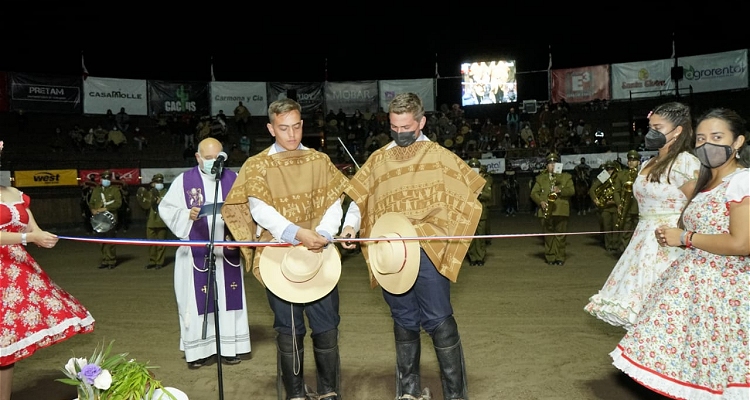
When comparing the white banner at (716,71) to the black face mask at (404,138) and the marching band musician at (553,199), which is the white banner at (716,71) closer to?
the marching band musician at (553,199)

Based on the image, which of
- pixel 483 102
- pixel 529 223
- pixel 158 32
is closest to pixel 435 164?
pixel 529 223

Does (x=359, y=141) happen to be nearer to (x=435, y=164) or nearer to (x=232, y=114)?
(x=232, y=114)

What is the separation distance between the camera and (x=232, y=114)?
1076 inches

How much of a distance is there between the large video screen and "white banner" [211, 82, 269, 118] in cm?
1053

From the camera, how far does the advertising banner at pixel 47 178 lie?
20062mm

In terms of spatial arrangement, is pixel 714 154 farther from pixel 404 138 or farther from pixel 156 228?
pixel 156 228

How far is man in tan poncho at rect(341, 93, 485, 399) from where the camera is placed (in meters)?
3.79

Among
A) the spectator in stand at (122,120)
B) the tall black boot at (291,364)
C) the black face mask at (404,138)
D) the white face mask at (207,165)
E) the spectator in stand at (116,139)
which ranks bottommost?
the tall black boot at (291,364)

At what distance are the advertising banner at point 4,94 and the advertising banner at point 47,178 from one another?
466 cm

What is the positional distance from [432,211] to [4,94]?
Answer: 24.4 m

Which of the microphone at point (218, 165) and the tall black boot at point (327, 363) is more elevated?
the microphone at point (218, 165)

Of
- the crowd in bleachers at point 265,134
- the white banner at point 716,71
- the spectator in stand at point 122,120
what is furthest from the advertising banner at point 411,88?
the spectator in stand at point 122,120

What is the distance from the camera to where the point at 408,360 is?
4.00 metres

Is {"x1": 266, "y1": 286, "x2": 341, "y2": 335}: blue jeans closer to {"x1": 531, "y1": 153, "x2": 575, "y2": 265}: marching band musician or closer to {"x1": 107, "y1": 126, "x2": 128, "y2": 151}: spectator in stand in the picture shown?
{"x1": 531, "y1": 153, "x2": 575, "y2": 265}: marching band musician
